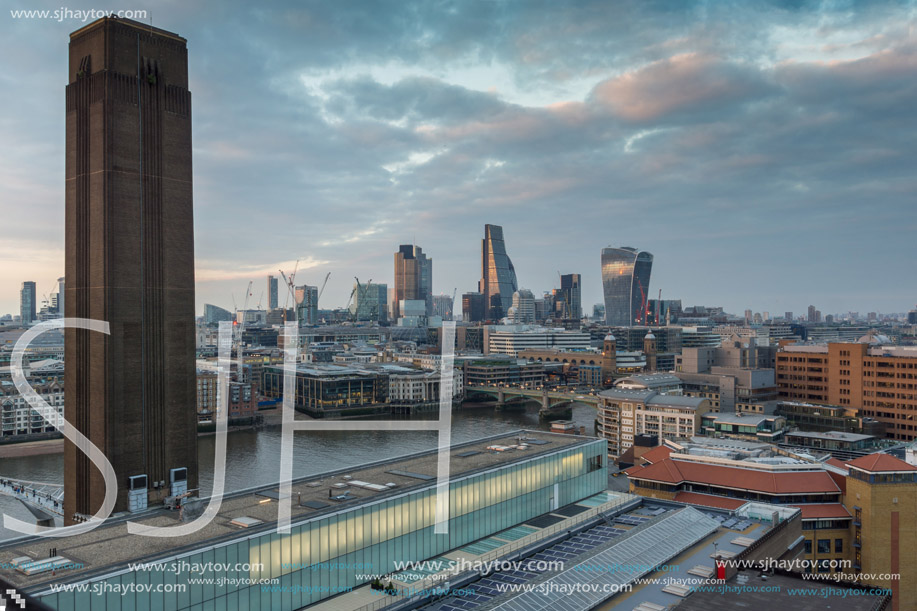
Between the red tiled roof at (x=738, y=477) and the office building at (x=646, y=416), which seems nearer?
the red tiled roof at (x=738, y=477)

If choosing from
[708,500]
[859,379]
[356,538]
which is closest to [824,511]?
[708,500]

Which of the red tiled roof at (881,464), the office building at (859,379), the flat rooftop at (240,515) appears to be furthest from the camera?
the office building at (859,379)

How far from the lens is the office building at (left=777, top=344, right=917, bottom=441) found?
51781 millimetres

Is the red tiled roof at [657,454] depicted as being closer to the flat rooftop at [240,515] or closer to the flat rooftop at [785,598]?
the flat rooftop at [240,515]

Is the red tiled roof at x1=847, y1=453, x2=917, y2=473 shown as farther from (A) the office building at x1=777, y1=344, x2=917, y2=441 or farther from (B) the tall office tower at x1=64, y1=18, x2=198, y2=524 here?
(A) the office building at x1=777, y1=344, x2=917, y2=441

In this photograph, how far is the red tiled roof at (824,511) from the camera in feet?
84.6

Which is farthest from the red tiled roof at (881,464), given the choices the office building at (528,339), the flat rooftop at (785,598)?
the office building at (528,339)

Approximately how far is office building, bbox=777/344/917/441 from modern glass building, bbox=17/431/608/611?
40.1m

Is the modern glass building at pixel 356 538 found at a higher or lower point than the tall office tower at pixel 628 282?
lower

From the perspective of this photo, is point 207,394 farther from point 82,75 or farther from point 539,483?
point 539,483

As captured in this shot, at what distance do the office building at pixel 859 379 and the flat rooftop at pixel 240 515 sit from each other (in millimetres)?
41741

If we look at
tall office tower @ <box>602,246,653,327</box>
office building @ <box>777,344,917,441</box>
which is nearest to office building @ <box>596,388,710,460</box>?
office building @ <box>777,344,917,441</box>

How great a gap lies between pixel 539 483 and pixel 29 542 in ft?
47.8

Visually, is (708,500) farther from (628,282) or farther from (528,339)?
(628,282)
